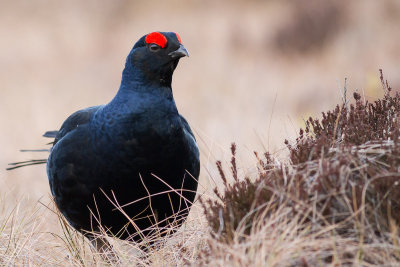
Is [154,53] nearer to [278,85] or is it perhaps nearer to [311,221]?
[311,221]

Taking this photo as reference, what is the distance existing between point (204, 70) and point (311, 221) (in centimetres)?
1084

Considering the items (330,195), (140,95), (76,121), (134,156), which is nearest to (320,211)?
(330,195)

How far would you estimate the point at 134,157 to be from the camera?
341cm

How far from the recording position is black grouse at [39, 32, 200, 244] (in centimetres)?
343

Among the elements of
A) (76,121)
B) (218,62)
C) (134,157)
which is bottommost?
(218,62)

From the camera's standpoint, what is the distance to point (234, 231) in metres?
2.53


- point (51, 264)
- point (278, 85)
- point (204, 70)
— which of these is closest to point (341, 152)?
point (51, 264)

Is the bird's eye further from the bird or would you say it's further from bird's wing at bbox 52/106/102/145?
bird's wing at bbox 52/106/102/145

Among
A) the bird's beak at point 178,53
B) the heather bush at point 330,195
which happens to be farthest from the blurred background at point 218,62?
the heather bush at point 330,195

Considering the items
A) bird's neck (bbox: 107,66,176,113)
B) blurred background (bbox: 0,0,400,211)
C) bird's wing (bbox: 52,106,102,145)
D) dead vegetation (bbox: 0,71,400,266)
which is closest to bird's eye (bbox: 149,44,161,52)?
bird's neck (bbox: 107,66,176,113)

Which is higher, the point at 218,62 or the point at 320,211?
the point at 320,211

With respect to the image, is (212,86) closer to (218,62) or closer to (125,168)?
(218,62)

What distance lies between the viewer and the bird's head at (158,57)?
3.60 meters

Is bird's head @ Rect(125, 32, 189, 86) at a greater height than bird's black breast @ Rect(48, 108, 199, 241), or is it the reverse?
bird's head @ Rect(125, 32, 189, 86)
